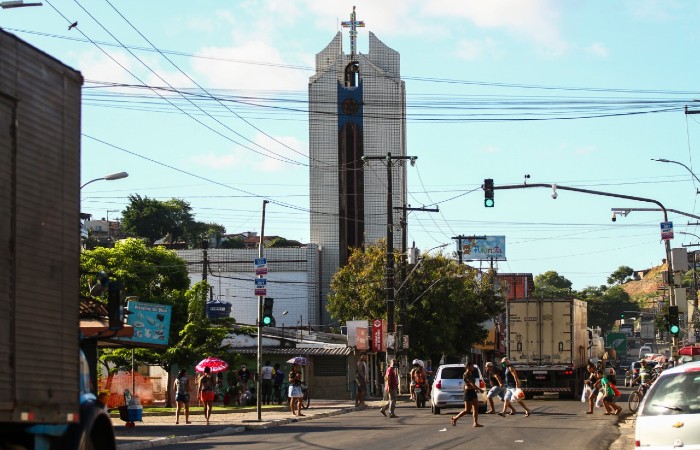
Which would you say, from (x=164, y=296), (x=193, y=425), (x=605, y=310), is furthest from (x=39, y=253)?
(x=605, y=310)

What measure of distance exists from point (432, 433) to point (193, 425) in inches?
336

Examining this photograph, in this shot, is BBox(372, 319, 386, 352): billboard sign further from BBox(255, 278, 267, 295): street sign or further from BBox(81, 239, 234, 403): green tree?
BBox(255, 278, 267, 295): street sign

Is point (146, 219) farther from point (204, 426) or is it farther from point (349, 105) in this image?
point (204, 426)

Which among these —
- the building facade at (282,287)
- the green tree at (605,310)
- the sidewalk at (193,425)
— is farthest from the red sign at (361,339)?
the green tree at (605,310)

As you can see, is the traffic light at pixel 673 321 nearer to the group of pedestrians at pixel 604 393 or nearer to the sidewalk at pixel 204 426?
the group of pedestrians at pixel 604 393

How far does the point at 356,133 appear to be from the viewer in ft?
296

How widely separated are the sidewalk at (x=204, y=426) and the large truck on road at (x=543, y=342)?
7.25 meters

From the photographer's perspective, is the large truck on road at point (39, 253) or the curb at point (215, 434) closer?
the large truck on road at point (39, 253)

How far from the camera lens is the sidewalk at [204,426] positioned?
24.6m

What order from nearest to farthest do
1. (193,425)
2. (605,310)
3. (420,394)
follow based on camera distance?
(193,425) < (420,394) < (605,310)

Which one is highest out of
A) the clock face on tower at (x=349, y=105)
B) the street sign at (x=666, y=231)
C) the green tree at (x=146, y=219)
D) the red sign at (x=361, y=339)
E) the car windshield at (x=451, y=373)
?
the clock face on tower at (x=349, y=105)

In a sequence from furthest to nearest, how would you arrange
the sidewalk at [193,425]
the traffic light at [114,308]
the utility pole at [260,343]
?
the utility pole at [260,343] < the sidewalk at [193,425] < the traffic light at [114,308]

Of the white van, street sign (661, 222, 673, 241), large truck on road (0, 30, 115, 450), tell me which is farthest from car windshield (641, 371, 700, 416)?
the white van

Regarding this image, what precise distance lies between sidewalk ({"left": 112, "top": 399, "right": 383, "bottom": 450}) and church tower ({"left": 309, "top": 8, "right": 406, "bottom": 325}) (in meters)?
45.6
